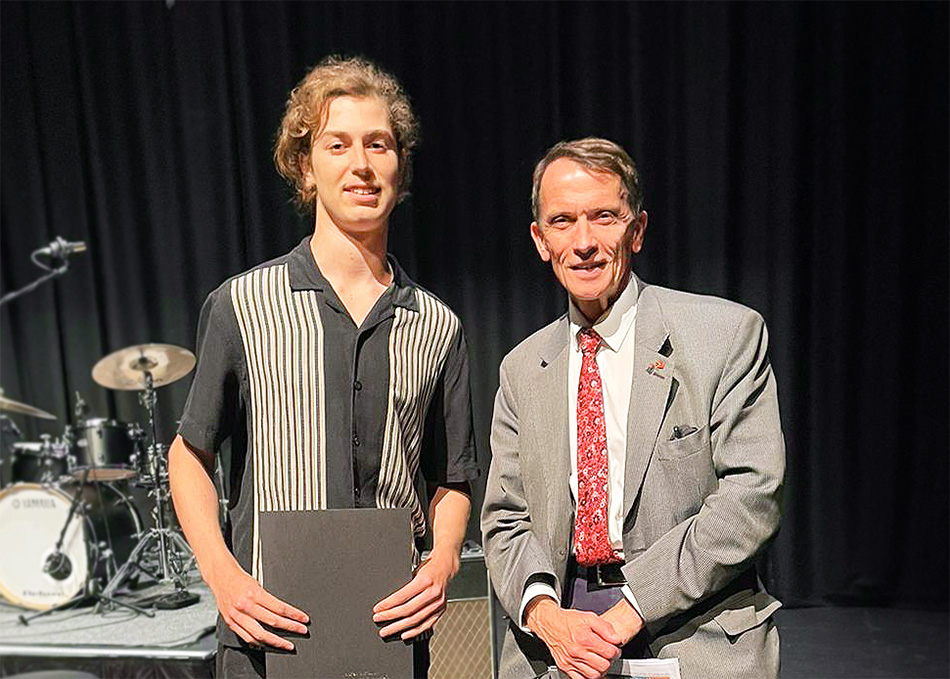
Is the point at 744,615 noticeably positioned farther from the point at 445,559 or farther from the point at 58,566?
the point at 58,566

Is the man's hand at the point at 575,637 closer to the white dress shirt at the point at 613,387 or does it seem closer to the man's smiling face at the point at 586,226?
the white dress shirt at the point at 613,387

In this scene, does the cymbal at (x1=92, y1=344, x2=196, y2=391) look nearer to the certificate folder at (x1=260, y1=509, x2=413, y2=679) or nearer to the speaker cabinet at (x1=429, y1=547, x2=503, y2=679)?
the speaker cabinet at (x1=429, y1=547, x2=503, y2=679)

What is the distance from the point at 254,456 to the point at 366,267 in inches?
16.4

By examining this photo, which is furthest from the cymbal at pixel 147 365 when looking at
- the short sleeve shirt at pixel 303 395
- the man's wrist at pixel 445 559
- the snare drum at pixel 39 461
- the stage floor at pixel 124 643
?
the man's wrist at pixel 445 559

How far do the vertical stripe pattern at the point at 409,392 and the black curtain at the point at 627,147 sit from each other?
0.82 meters

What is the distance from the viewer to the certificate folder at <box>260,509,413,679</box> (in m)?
1.53

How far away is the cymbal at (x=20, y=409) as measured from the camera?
2.81m

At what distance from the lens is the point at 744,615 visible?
5.20ft

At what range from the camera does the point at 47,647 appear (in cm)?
289

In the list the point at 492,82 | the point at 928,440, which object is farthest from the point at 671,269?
the point at 928,440

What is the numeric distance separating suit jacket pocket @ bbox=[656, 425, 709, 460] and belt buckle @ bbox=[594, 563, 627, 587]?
24 centimetres

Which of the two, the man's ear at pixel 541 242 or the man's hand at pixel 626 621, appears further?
the man's ear at pixel 541 242

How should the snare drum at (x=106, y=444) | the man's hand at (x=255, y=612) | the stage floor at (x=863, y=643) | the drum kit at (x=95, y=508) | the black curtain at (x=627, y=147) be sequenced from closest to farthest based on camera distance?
the man's hand at (x=255, y=612) → the stage floor at (x=863, y=643) → the black curtain at (x=627, y=147) → the drum kit at (x=95, y=508) → the snare drum at (x=106, y=444)

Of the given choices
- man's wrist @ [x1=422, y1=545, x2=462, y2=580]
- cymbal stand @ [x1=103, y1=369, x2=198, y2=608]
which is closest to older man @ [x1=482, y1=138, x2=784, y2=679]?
man's wrist @ [x1=422, y1=545, x2=462, y2=580]
